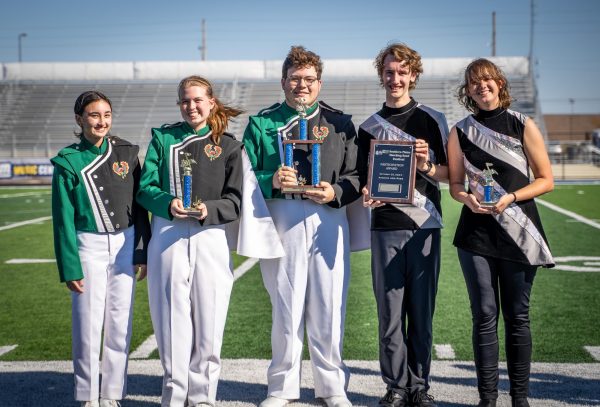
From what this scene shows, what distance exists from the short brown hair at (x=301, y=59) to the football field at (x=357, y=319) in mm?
1602

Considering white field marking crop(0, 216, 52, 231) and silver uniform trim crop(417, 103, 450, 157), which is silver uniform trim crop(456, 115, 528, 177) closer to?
silver uniform trim crop(417, 103, 450, 157)

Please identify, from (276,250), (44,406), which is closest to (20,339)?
(44,406)

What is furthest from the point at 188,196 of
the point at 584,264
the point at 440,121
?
the point at 584,264

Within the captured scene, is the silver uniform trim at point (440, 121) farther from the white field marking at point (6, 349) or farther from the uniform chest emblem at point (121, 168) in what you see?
the white field marking at point (6, 349)

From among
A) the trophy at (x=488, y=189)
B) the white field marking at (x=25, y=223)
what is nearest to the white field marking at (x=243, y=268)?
the trophy at (x=488, y=189)

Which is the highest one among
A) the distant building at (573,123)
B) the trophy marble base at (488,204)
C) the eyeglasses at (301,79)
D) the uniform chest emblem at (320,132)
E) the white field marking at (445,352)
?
the distant building at (573,123)

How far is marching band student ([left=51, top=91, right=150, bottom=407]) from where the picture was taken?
3.60 m

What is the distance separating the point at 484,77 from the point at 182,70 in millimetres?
39998

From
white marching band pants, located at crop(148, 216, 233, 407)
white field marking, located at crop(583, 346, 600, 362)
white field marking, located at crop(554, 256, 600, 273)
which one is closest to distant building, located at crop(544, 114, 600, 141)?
white field marking, located at crop(554, 256, 600, 273)

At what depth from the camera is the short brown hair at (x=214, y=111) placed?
11.7ft

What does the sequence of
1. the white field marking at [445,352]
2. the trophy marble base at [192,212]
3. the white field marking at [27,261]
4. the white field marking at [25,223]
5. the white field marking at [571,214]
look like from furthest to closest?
the white field marking at [25,223], the white field marking at [571,214], the white field marking at [27,261], the white field marking at [445,352], the trophy marble base at [192,212]

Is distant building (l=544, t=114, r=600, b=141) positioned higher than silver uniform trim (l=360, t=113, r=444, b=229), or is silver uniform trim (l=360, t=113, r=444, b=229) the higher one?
distant building (l=544, t=114, r=600, b=141)

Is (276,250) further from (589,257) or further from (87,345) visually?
(589,257)

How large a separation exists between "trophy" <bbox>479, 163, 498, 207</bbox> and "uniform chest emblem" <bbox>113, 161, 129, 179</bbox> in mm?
1622
